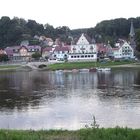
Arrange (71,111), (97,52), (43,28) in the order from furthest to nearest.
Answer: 1. (43,28)
2. (97,52)
3. (71,111)

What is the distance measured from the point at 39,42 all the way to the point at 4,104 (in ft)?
403

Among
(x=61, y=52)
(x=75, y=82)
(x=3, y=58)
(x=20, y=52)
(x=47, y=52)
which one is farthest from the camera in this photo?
(x=20, y=52)

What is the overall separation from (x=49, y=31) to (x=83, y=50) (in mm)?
65741

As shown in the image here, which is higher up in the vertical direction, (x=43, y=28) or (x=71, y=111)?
(x=43, y=28)

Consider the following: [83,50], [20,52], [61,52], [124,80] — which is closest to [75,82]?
[124,80]

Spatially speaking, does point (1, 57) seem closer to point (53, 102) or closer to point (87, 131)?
point (53, 102)

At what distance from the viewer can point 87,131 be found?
49.0 ft

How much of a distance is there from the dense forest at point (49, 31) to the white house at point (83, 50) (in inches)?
1174

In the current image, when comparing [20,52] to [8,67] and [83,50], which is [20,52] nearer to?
[83,50]

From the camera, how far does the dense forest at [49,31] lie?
511ft

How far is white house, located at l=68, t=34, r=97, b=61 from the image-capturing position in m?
119

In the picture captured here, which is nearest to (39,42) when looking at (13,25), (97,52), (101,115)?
(13,25)

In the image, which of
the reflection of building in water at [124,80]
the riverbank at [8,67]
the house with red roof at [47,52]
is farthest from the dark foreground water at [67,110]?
the house with red roof at [47,52]

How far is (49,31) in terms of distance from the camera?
183625mm
